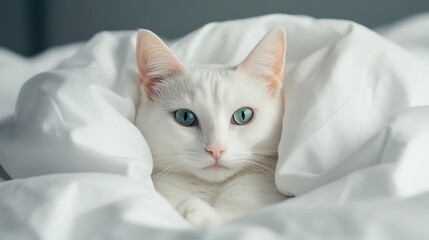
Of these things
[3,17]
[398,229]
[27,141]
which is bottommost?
[3,17]

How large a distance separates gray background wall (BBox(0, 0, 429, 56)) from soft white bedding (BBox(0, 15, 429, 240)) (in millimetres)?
787

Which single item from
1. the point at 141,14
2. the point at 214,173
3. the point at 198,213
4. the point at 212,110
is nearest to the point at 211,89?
the point at 212,110

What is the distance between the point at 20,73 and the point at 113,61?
0.48 metres

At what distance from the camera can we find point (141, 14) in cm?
225

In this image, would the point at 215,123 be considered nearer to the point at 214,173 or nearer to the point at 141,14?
the point at 214,173

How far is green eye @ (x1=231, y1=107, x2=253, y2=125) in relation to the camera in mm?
1129

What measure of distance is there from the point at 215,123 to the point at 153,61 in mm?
190

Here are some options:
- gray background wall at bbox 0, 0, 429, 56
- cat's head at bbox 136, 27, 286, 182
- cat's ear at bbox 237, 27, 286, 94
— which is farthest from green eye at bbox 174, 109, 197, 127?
gray background wall at bbox 0, 0, 429, 56

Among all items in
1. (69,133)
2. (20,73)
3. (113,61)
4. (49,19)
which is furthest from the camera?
(49,19)

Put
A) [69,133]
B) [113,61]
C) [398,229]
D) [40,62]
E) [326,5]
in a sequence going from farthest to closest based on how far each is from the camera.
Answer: [326,5], [40,62], [113,61], [69,133], [398,229]

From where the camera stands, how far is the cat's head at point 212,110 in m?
1.10

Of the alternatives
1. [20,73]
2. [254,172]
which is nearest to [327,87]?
[254,172]

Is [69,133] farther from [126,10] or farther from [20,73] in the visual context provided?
[126,10]

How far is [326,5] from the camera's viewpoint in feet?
7.07
